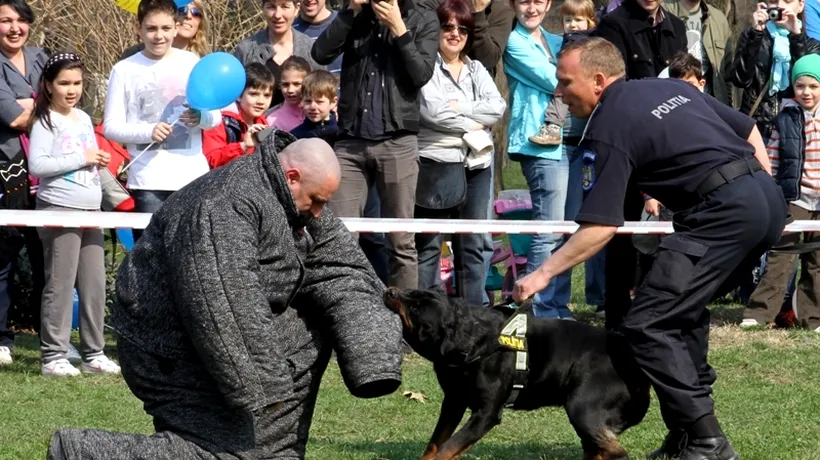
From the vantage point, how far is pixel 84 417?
23.1 feet

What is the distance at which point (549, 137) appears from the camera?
9383 millimetres

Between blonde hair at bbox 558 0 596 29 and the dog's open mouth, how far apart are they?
489 cm

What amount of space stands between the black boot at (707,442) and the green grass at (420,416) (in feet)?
1.50

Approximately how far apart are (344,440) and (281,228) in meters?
2.05

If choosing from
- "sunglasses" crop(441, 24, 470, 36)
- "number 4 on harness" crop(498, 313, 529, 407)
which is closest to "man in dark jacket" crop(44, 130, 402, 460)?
"number 4 on harness" crop(498, 313, 529, 407)

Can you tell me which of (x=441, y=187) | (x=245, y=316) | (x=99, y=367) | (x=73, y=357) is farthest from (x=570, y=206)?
(x=245, y=316)

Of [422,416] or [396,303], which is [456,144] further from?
[396,303]

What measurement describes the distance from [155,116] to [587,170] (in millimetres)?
3247

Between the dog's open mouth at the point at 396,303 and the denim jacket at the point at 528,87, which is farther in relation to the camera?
the denim jacket at the point at 528,87

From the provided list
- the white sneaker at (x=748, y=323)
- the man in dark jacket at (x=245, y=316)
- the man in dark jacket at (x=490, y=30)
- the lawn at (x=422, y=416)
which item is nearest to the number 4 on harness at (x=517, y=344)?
the lawn at (x=422, y=416)

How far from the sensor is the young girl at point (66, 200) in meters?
7.96

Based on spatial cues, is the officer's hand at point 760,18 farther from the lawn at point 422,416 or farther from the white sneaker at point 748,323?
the lawn at point 422,416

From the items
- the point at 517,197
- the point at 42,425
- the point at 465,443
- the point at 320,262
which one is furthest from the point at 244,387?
the point at 517,197

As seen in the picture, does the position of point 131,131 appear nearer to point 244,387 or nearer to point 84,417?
point 84,417
